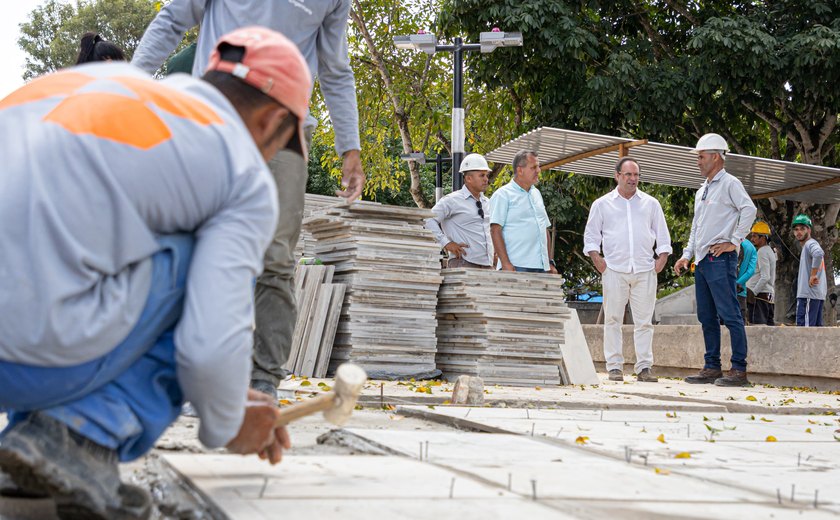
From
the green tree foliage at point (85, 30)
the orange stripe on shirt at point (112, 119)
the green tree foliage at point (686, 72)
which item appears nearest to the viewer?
the orange stripe on shirt at point (112, 119)

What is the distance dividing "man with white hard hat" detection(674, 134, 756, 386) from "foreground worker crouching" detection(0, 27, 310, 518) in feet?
27.3

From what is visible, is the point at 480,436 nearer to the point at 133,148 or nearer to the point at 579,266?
the point at 133,148

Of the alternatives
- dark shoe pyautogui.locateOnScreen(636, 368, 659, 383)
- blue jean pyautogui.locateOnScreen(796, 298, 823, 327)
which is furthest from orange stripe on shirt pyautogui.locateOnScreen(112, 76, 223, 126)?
blue jean pyautogui.locateOnScreen(796, 298, 823, 327)

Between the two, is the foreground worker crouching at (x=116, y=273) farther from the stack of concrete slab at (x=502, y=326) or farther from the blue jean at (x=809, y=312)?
the blue jean at (x=809, y=312)

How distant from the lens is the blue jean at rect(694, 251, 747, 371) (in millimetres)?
9898

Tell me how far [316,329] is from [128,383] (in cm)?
668

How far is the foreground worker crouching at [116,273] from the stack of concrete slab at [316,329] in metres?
6.58

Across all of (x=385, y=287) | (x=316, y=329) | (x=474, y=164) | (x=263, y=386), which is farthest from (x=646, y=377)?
(x=263, y=386)

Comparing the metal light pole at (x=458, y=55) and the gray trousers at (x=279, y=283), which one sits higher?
the metal light pole at (x=458, y=55)

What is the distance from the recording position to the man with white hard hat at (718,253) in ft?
32.6

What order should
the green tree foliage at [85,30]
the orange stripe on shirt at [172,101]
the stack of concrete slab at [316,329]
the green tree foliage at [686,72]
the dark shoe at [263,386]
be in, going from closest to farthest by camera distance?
the orange stripe on shirt at [172,101] < the dark shoe at [263,386] < the stack of concrete slab at [316,329] < the green tree foliage at [686,72] < the green tree foliage at [85,30]

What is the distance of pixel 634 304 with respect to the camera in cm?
1087

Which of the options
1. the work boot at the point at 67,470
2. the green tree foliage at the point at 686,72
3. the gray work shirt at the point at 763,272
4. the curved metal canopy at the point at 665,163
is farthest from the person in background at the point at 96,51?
the green tree foliage at the point at 686,72

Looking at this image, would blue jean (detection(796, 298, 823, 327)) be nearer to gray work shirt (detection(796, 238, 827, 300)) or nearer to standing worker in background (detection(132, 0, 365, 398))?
gray work shirt (detection(796, 238, 827, 300))
